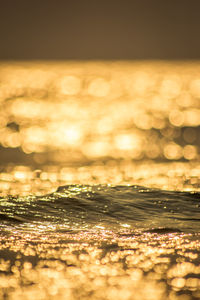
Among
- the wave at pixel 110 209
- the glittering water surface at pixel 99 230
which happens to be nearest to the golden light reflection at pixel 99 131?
the glittering water surface at pixel 99 230

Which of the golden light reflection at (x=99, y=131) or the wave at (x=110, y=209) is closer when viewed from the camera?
the wave at (x=110, y=209)

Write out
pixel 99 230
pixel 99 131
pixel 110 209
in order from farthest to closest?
pixel 99 131 → pixel 110 209 → pixel 99 230

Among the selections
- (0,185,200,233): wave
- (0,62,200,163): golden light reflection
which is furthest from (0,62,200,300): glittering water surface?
(0,62,200,163): golden light reflection

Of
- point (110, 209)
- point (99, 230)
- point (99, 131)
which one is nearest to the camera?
point (99, 230)

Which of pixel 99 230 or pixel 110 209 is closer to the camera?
pixel 99 230

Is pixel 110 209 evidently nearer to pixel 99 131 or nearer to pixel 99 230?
pixel 99 230

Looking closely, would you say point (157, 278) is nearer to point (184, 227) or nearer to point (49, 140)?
point (184, 227)

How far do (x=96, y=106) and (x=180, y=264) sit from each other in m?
41.1

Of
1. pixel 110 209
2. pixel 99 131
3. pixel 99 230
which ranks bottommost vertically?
pixel 99 230

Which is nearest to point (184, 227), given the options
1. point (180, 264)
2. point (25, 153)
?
point (180, 264)

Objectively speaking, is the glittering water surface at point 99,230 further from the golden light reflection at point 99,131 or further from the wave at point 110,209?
the golden light reflection at point 99,131

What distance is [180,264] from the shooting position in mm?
6820

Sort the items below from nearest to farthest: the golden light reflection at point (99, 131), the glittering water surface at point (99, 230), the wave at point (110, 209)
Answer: the glittering water surface at point (99, 230) < the wave at point (110, 209) < the golden light reflection at point (99, 131)

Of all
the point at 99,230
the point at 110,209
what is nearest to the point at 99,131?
the point at 110,209
